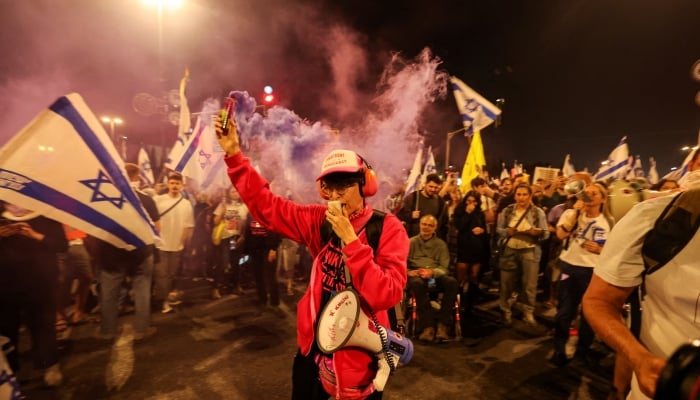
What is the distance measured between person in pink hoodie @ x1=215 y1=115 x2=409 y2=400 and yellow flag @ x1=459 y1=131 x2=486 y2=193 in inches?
357

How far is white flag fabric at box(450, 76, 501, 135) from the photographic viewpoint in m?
9.02

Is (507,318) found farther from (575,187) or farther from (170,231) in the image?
(170,231)

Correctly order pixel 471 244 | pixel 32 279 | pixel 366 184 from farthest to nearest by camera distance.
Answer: pixel 471 244 < pixel 32 279 < pixel 366 184

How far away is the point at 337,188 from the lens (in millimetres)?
2104

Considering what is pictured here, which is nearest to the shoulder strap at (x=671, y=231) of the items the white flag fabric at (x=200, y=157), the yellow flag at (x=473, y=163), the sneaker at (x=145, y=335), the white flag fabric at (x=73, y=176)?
the white flag fabric at (x=73, y=176)

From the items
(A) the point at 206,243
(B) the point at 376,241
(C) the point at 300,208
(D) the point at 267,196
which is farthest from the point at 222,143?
(A) the point at 206,243

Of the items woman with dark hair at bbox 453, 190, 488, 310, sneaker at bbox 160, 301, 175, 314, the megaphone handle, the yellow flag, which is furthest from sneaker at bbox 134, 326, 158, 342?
the yellow flag

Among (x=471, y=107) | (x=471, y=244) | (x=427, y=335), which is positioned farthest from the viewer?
(x=471, y=107)

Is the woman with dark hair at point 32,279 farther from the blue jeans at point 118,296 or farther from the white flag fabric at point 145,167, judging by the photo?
the white flag fabric at point 145,167

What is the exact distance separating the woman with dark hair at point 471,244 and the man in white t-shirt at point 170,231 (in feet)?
16.5

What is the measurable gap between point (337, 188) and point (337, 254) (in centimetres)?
39

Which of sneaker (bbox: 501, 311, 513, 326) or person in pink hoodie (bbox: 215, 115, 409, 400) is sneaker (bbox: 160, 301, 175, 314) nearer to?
person in pink hoodie (bbox: 215, 115, 409, 400)

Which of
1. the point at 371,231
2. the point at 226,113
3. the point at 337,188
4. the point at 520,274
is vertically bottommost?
the point at 520,274

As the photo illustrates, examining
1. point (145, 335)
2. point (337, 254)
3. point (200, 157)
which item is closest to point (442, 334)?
point (337, 254)
